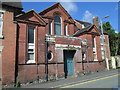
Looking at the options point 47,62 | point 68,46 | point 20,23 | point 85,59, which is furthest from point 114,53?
point 20,23

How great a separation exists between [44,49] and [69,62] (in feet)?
12.3

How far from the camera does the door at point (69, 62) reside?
13.2 metres

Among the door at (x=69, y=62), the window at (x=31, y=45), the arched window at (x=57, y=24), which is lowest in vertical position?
the door at (x=69, y=62)

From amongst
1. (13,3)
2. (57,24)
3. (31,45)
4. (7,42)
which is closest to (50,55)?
(31,45)

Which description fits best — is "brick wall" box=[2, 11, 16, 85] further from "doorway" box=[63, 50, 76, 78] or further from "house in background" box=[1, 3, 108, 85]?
"doorway" box=[63, 50, 76, 78]

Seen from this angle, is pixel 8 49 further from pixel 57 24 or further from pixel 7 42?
pixel 57 24

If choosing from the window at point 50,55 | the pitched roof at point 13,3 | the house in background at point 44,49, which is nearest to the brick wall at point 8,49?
the house in background at point 44,49

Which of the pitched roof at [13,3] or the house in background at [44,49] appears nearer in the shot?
the house in background at [44,49]

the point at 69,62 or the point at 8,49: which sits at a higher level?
the point at 8,49

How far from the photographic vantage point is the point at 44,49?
1143cm

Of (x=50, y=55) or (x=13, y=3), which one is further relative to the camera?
(x=50, y=55)

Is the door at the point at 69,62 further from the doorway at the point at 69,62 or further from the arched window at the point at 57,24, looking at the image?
the arched window at the point at 57,24

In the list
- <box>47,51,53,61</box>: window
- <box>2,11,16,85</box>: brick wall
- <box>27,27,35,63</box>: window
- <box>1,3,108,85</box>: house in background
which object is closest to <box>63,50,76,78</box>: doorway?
<box>1,3,108,85</box>: house in background

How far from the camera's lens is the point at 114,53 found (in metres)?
34.8
